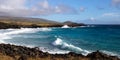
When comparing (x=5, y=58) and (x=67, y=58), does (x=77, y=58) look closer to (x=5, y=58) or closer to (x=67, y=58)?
(x=67, y=58)

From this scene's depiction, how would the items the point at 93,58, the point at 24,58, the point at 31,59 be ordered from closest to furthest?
the point at 24,58 → the point at 31,59 → the point at 93,58

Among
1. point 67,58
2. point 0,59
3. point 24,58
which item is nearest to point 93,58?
point 67,58

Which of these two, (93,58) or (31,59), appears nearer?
(31,59)

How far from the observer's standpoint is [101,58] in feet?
61.7

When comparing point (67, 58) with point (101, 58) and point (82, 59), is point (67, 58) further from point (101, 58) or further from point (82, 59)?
point (101, 58)

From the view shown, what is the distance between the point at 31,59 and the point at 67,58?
8.14 ft

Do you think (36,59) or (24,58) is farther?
(36,59)

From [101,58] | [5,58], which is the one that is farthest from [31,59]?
[101,58]

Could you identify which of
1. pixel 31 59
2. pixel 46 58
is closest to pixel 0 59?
pixel 31 59

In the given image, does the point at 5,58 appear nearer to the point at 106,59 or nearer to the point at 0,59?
the point at 0,59

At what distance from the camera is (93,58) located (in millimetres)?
19031

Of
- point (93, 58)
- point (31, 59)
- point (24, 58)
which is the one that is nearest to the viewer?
point (24, 58)

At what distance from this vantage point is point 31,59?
17875mm

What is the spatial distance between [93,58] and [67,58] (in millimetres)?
1729
